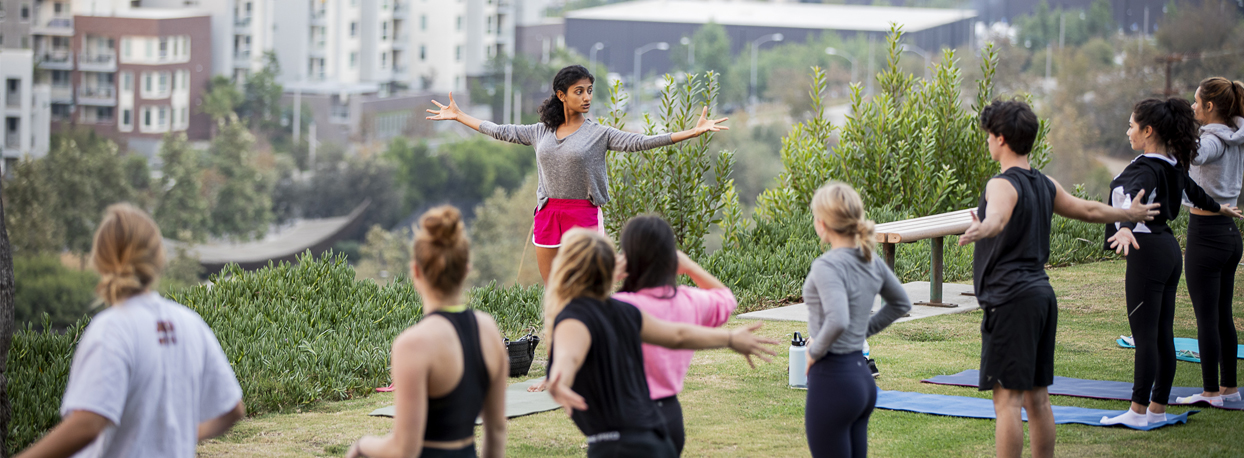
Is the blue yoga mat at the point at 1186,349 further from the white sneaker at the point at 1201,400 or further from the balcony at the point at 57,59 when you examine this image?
the balcony at the point at 57,59

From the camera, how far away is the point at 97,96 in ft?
272

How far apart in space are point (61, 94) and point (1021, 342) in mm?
87910

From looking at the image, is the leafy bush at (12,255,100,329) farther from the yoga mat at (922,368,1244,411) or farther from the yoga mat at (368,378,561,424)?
the yoga mat at (922,368,1244,411)

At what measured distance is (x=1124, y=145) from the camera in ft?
254

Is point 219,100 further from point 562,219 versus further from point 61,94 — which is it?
point 562,219

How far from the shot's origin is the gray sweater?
6324mm

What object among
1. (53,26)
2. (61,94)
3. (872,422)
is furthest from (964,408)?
(53,26)

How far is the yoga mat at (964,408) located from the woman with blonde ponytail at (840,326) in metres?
2.03

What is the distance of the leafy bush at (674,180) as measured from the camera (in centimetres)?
1133

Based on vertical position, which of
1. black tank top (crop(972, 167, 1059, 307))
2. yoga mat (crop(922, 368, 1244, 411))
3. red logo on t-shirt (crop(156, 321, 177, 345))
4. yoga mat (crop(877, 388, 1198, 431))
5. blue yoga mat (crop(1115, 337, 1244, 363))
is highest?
black tank top (crop(972, 167, 1059, 307))

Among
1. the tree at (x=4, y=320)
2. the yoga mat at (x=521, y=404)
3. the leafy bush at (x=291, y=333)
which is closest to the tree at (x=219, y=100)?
the leafy bush at (x=291, y=333)

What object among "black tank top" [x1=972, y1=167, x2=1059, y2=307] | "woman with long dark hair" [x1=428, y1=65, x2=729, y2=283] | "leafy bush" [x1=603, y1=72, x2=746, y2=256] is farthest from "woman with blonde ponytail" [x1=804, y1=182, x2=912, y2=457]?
"leafy bush" [x1=603, y1=72, x2=746, y2=256]

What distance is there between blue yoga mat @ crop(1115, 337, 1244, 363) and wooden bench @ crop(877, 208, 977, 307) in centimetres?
130

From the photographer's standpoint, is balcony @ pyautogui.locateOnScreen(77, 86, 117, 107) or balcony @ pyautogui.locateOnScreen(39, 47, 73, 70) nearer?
balcony @ pyautogui.locateOnScreen(39, 47, 73, 70)
